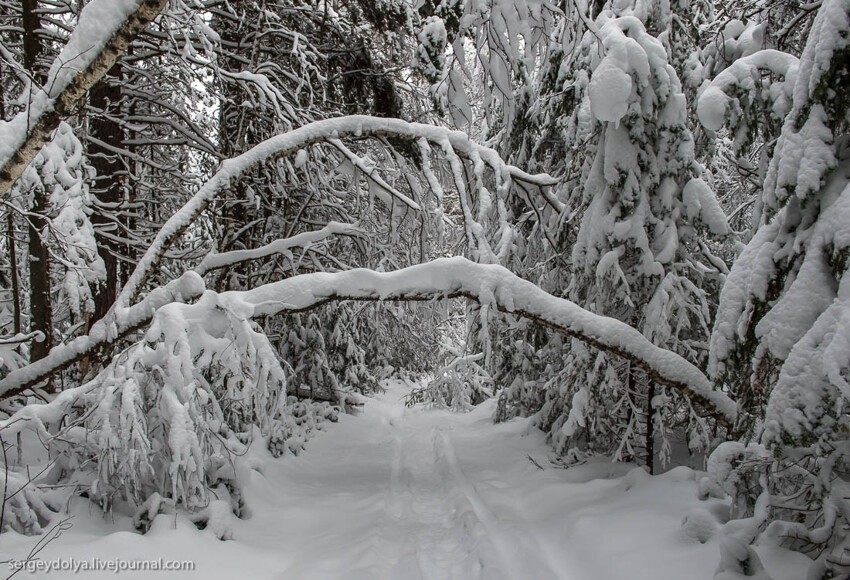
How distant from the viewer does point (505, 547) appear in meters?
5.02

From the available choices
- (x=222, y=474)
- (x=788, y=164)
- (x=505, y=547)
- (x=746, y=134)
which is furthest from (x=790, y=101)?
(x=222, y=474)

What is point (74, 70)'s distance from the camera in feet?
8.23

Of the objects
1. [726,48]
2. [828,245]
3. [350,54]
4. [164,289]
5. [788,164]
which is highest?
[350,54]

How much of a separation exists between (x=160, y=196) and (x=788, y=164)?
1059 centimetres

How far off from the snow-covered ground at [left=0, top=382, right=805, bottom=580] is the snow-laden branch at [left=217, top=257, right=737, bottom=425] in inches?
43.5

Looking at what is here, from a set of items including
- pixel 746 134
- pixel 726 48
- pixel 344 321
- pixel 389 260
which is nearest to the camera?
pixel 746 134

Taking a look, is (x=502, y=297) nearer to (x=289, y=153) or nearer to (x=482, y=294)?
(x=482, y=294)

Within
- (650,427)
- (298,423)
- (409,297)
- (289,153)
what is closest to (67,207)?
(289,153)

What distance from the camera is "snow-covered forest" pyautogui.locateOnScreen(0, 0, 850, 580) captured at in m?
3.11

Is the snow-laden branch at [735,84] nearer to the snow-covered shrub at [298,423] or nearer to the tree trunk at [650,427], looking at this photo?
the tree trunk at [650,427]

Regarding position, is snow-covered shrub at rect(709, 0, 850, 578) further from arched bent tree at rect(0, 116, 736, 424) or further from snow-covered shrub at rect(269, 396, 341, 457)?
snow-covered shrub at rect(269, 396, 341, 457)

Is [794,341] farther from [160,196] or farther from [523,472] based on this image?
[160,196]

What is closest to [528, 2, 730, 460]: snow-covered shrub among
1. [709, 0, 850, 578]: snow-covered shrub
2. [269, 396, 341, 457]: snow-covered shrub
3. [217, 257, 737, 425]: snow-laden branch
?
[217, 257, 737, 425]: snow-laden branch

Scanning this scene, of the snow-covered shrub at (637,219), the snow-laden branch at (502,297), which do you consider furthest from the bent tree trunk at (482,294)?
the snow-covered shrub at (637,219)
